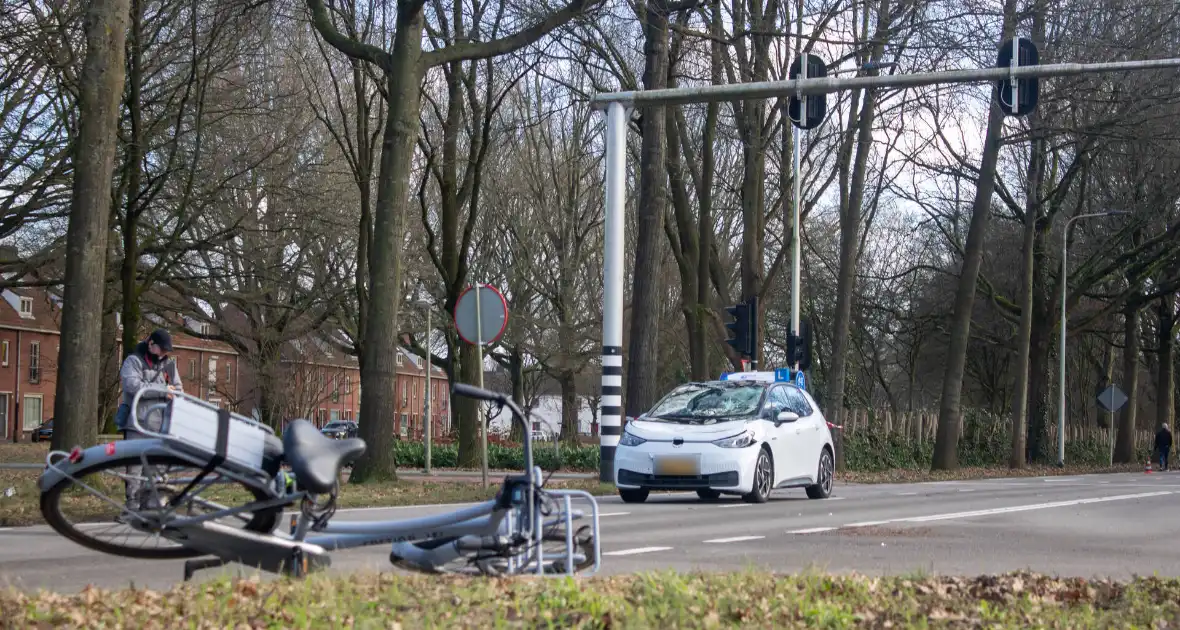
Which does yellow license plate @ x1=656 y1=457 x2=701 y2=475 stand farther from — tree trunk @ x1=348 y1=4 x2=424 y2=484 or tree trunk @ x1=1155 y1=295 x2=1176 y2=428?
tree trunk @ x1=1155 y1=295 x2=1176 y2=428

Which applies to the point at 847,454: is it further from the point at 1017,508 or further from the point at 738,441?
the point at 738,441

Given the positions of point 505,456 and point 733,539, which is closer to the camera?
point 733,539

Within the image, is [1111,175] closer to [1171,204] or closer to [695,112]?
[1171,204]

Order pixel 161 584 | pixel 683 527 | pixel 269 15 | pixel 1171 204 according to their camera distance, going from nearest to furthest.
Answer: pixel 161 584 < pixel 683 527 < pixel 269 15 < pixel 1171 204

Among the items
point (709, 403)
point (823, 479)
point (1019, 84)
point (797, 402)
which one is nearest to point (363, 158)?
point (797, 402)

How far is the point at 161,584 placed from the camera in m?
7.36

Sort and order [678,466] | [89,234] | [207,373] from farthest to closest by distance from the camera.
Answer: [207,373], [678,466], [89,234]

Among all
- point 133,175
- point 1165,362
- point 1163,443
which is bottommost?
point 1163,443

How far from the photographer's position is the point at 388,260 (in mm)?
17516

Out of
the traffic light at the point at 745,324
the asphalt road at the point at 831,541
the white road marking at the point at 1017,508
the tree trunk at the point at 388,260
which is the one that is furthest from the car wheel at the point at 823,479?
the tree trunk at the point at 388,260

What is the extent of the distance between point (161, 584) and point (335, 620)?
2572mm

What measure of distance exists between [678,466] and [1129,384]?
35.0m

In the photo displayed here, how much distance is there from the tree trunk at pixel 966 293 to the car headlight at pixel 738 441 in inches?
674

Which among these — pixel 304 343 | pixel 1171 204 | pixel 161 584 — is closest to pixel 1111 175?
pixel 1171 204
